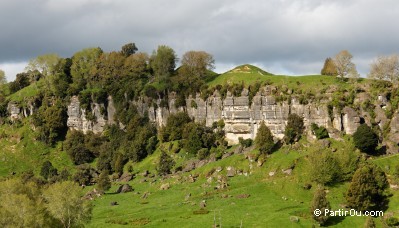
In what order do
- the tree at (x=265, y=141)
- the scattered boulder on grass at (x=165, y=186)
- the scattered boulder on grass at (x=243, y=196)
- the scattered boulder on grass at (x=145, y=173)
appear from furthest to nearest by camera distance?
the scattered boulder on grass at (x=145, y=173) → the tree at (x=265, y=141) → the scattered boulder on grass at (x=165, y=186) → the scattered boulder on grass at (x=243, y=196)

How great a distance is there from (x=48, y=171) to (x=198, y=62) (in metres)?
55.0

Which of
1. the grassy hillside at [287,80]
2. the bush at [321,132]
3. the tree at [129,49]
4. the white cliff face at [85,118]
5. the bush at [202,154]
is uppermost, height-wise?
the tree at [129,49]

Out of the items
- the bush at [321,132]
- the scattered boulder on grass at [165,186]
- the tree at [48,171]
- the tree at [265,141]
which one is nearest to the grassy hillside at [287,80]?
the bush at [321,132]

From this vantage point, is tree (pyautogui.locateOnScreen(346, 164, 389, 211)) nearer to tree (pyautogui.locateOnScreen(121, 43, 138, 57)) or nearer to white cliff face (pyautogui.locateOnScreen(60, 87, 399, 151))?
white cliff face (pyautogui.locateOnScreen(60, 87, 399, 151))

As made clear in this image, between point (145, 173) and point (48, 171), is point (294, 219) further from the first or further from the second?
point (48, 171)

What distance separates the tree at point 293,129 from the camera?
10212 centimetres

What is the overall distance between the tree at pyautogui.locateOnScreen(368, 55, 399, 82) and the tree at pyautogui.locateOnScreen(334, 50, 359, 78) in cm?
476

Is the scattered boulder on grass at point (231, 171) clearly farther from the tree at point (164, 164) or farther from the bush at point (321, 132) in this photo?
the bush at point (321, 132)

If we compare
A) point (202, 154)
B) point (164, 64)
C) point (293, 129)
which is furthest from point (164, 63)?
point (293, 129)

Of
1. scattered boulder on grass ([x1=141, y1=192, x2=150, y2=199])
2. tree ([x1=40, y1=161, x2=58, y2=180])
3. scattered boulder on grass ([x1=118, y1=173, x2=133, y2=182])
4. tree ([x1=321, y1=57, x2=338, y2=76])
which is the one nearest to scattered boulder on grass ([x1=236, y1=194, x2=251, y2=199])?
scattered boulder on grass ([x1=141, y1=192, x2=150, y2=199])

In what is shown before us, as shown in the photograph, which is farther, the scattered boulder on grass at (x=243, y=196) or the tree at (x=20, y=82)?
the tree at (x=20, y=82)

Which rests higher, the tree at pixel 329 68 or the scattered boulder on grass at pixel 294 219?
the tree at pixel 329 68

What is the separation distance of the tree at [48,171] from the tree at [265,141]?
60619 mm

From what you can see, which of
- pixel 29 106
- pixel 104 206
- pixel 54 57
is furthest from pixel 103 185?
pixel 54 57
